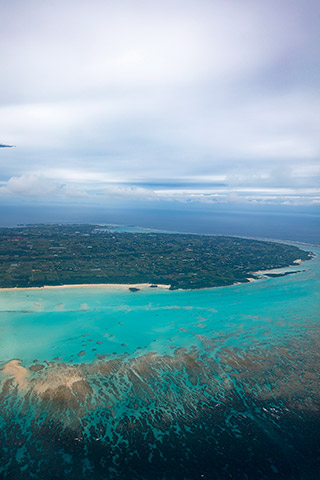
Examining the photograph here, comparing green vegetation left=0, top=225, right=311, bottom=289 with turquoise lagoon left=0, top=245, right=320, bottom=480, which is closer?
turquoise lagoon left=0, top=245, right=320, bottom=480

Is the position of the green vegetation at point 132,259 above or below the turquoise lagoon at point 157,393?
above

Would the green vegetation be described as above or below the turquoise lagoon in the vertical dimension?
above

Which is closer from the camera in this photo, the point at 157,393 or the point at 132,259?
the point at 157,393

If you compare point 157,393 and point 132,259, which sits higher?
point 132,259

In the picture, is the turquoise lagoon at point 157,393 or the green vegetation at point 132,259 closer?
the turquoise lagoon at point 157,393
